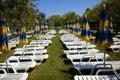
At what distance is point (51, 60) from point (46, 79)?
454 centimetres

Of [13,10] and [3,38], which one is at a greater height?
[13,10]

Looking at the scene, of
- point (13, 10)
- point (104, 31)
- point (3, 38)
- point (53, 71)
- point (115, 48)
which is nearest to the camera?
point (104, 31)

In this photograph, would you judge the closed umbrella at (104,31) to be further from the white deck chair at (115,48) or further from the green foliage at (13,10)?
the green foliage at (13,10)

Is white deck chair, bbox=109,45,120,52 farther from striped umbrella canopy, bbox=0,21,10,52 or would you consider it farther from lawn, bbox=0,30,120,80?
striped umbrella canopy, bbox=0,21,10,52

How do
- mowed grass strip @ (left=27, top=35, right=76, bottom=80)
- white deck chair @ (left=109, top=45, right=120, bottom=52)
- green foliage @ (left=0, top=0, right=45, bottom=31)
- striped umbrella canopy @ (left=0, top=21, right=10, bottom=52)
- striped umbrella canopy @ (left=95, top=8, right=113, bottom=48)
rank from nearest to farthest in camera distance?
striped umbrella canopy @ (left=95, top=8, right=113, bottom=48), striped umbrella canopy @ (left=0, top=21, right=10, bottom=52), mowed grass strip @ (left=27, top=35, right=76, bottom=80), white deck chair @ (left=109, top=45, right=120, bottom=52), green foliage @ (left=0, top=0, right=45, bottom=31)

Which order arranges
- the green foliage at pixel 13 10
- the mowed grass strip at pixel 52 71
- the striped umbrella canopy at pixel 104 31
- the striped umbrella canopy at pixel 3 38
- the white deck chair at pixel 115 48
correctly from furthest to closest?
the green foliage at pixel 13 10 < the white deck chair at pixel 115 48 < the mowed grass strip at pixel 52 71 < the striped umbrella canopy at pixel 3 38 < the striped umbrella canopy at pixel 104 31

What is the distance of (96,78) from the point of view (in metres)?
7.85

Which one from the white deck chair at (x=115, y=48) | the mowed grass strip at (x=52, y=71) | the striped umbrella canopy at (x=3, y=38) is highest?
the striped umbrella canopy at (x=3, y=38)

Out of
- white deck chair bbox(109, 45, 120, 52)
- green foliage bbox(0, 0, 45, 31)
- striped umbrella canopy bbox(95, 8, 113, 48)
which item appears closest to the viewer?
striped umbrella canopy bbox(95, 8, 113, 48)

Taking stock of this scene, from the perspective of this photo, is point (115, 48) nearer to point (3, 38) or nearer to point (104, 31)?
point (104, 31)

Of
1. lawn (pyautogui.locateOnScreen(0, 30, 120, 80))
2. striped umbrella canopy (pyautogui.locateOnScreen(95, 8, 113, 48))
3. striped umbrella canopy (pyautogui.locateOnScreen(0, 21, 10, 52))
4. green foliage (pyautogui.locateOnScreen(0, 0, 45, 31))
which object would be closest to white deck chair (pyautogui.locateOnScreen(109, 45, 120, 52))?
lawn (pyautogui.locateOnScreen(0, 30, 120, 80))

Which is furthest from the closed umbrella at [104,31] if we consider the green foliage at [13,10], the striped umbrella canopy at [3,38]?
the green foliage at [13,10]

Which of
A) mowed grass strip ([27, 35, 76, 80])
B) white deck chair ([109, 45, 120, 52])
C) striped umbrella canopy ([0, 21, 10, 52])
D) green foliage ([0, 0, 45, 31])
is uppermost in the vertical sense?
green foliage ([0, 0, 45, 31])

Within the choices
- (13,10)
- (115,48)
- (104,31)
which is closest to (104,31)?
(104,31)
